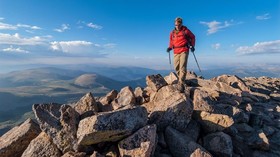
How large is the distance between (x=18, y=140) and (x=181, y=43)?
14.6 metres

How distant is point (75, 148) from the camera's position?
12047 mm

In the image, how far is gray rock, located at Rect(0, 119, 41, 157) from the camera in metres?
14.0

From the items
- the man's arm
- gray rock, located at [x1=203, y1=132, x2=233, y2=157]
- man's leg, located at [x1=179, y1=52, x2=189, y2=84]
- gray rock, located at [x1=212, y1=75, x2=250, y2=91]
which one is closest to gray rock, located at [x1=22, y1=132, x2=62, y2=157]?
gray rock, located at [x1=203, y1=132, x2=233, y2=157]

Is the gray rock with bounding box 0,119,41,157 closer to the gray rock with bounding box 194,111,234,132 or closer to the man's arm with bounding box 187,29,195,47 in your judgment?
the gray rock with bounding box 194,111,234,132

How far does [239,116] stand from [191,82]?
8.98m

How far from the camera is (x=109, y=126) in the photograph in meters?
11.5

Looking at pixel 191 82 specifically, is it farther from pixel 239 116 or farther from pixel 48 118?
pixel 48 118

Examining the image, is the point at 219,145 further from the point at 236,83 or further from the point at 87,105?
the point at 236,83

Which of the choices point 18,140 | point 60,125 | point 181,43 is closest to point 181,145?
point 60,125

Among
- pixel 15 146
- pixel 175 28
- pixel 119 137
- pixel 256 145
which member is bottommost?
pixel 256 145

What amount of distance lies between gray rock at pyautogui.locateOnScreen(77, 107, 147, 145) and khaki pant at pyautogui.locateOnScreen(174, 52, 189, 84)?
10.1 meters

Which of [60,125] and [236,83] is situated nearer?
[60,125]

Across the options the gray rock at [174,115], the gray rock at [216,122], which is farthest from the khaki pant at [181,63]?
the gray rock at [216,122]

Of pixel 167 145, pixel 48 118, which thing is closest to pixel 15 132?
pixel 48 118
